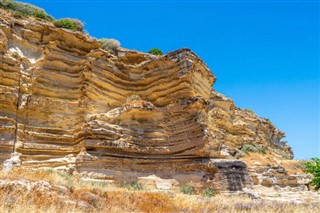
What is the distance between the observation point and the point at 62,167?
15906 millimetres

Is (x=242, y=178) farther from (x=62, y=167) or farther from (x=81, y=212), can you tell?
(x=81, y=212)

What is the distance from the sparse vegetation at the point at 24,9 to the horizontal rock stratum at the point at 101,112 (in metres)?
3.97

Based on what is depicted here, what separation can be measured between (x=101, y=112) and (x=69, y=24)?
8759mm

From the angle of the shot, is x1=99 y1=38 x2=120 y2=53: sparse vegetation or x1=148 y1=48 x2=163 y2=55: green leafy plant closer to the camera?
x1=99 y1=38 x2=120 y2=53: sparse vegetation

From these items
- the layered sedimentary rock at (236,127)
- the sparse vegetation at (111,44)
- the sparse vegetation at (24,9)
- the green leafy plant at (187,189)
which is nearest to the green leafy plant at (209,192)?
the green leafy plant at (187,189)

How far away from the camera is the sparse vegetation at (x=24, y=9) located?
20609mm

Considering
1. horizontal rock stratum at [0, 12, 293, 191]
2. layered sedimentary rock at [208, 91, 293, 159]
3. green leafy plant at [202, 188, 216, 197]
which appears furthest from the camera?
layered sedimentary rock at [208, 91, 293, 159]

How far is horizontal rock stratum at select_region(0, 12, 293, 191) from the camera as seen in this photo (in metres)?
15.8

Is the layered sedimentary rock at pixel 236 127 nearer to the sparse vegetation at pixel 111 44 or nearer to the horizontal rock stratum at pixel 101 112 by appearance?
the horizontal rock stratum at pixel 101 112

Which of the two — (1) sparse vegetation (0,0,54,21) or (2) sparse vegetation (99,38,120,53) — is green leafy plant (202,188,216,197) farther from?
(1) sparse vegetation (0,0,54,21)

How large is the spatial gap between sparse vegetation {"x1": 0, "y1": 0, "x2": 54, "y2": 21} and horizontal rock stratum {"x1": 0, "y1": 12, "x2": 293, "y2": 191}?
3.97 m

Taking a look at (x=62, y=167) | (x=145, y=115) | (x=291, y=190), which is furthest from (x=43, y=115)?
(x=291, y=190)

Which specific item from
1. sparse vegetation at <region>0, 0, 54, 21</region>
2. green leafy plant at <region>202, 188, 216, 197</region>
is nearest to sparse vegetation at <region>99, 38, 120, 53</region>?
sparse vegetation at <region>0, 0, 54, 21</region>

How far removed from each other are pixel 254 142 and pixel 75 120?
25.0 meters
